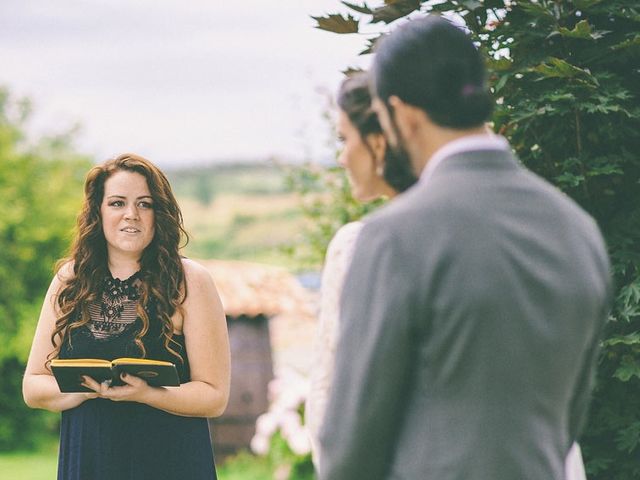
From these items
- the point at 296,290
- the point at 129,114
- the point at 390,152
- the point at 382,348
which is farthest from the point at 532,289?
the point at 129,114

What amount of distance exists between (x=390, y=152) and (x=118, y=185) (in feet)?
5.25

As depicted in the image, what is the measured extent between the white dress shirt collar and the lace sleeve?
53 centimetres

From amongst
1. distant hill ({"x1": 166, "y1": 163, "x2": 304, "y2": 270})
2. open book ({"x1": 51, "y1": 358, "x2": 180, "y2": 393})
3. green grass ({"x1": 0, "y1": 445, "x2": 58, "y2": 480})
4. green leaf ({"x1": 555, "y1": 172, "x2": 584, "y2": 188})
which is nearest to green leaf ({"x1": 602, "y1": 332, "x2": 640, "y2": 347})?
green leaf ({"x1": 555, "y1": 172, "x2": 584, "y2": 188})

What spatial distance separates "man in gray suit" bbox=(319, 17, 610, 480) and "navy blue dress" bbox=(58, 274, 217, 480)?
1.63 metres

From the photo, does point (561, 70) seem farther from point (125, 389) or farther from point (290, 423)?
point (290, 423)

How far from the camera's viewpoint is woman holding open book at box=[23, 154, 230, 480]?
121 inches

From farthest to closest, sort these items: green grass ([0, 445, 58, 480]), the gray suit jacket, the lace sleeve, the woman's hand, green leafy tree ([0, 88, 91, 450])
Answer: green leafy tree ([0, 88, 91, 450]) → green grass ([0, 445, 58, 480]) → the woman's hand → the lace sleeve → the gray suit jacket

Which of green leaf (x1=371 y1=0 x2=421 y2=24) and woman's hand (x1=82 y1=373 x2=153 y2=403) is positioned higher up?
green leaf (x1=371 y1=0 x2=421 y2=24)

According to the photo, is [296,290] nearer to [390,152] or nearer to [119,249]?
[119,249]

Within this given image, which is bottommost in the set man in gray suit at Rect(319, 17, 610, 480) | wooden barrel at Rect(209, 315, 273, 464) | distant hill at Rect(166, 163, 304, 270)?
distant hill at Rect(166, 163, 304, 270)

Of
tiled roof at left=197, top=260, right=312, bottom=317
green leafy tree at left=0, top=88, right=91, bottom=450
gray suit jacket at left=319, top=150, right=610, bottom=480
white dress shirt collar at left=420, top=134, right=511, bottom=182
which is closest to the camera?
gray suit jacket at left=319, top=150, right=610, bottom=480

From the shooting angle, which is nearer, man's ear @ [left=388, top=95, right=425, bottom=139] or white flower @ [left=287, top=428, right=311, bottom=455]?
man's ear @ [left=388, top=95, right=425, bottom=139]

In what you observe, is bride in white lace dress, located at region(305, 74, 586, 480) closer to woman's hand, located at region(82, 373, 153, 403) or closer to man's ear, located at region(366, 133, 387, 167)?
man's ear, located at region(366, 133, 387, 167)

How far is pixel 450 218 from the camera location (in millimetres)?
1490
